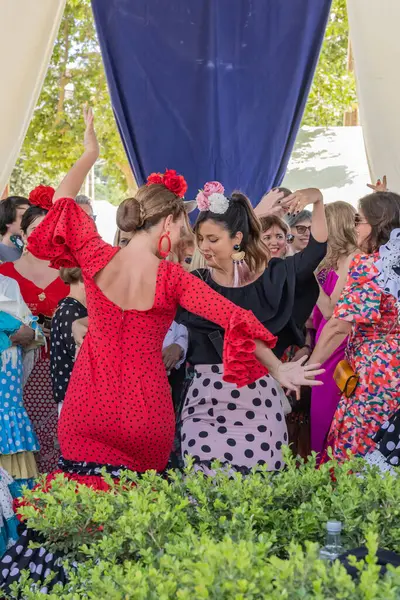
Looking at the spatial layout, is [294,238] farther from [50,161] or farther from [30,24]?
[50,161]

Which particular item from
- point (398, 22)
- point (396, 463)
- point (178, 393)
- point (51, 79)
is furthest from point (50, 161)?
point (396, 463)

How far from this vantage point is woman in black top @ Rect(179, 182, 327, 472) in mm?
3648

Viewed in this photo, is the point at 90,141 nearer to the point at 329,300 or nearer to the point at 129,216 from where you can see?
the point at 129,216

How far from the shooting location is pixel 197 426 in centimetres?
371

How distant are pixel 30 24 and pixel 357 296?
315cm

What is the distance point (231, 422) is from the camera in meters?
3.67

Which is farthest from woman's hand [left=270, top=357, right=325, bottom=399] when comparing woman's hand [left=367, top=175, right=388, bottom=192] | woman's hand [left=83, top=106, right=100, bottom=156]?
woman's hand [left=367, top=175, right=388, bottom=192]

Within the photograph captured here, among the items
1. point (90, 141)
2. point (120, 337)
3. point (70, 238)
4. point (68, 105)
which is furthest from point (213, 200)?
point (68, 105)

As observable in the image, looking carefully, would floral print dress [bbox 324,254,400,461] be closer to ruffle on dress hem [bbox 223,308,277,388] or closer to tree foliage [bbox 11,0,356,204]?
ruffle on dress hem [bbox 223,308,277,388]

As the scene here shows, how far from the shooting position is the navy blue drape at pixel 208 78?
620cm

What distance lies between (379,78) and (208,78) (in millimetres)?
1192

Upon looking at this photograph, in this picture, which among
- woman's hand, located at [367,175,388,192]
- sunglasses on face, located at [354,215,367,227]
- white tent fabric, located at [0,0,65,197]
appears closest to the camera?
sunglasses on face, located at [354,215,367,227]

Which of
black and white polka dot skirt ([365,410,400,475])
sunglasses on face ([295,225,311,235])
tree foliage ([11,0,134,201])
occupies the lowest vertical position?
black and white polka dot skirt ([365,410,400,475])

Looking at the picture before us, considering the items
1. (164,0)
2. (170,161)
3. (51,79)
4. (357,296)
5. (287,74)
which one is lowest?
(357,296)
